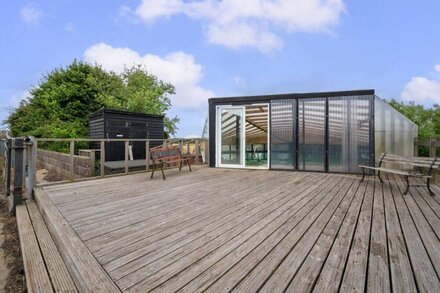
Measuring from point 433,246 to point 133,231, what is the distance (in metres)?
2.53

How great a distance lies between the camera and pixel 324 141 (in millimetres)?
6613

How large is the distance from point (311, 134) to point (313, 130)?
0.12 metres

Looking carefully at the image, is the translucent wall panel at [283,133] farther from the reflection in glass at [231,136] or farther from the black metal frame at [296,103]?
the reflection in glass at [231,136]

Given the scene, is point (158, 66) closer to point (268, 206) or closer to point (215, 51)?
point (215, 51)

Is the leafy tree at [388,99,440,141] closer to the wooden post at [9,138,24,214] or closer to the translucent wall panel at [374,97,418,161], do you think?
the translucent wall panel at [374,97,418,161]

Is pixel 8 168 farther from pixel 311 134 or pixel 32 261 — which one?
pixel 311 134

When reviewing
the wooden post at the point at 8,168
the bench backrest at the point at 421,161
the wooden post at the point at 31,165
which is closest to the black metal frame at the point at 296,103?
the bench backrest at the point at 421,161

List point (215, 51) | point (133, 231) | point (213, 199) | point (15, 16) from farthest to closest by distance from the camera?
point (215, 51), point (15, 16), point (213, 199), point (133, 231)

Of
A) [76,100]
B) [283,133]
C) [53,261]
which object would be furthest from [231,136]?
[76,100]

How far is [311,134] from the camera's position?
264 inches

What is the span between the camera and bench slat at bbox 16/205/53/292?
160cm

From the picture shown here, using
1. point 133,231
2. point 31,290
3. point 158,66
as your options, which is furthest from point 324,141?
point 158,66

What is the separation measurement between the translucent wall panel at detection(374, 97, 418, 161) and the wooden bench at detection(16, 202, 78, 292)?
6717mm

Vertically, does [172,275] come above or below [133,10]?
below
